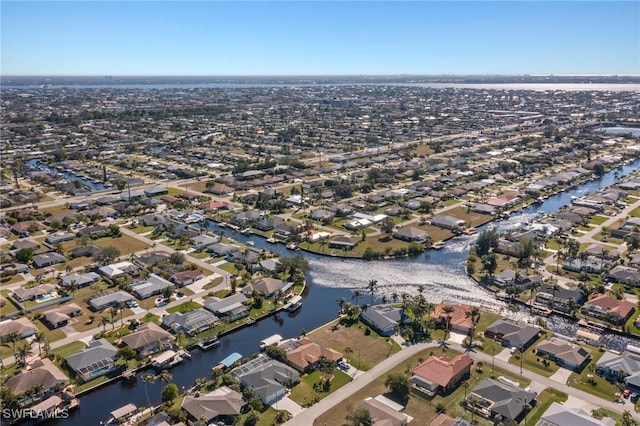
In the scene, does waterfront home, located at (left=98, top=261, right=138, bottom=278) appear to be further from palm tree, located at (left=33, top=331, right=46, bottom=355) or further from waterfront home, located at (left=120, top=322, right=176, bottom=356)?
waterfront home, located at (left=120, top=322, right=176, bottom=356)

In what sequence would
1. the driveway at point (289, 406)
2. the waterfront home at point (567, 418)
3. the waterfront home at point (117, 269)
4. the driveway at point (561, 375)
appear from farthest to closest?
1. the waterfront home at point (117, 269)
2. the driveway at point (561, 375)
3. the driveway at point (289, 406)
4. the waterfront home at point (567, 418)

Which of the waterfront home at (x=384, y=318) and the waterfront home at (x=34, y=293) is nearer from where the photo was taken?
the waterfront home at (x=384, y=318)

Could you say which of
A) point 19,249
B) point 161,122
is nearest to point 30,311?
point 19,249

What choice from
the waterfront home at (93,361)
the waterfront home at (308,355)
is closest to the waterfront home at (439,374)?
the waterfront home at (308,355)

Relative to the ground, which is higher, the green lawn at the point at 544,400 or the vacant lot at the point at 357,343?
the green lawn at the point at 544,400

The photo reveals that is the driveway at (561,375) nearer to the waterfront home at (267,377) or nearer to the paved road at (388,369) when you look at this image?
the paved road at (388,369)

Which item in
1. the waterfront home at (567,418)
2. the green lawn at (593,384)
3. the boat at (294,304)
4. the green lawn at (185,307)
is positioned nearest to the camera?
the waterfront home at (567,418)

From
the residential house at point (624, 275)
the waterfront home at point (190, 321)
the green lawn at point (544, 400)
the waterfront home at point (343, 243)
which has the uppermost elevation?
the residential house at point (624, 275)

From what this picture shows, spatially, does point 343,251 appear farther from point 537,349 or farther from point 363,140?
point 363,140
